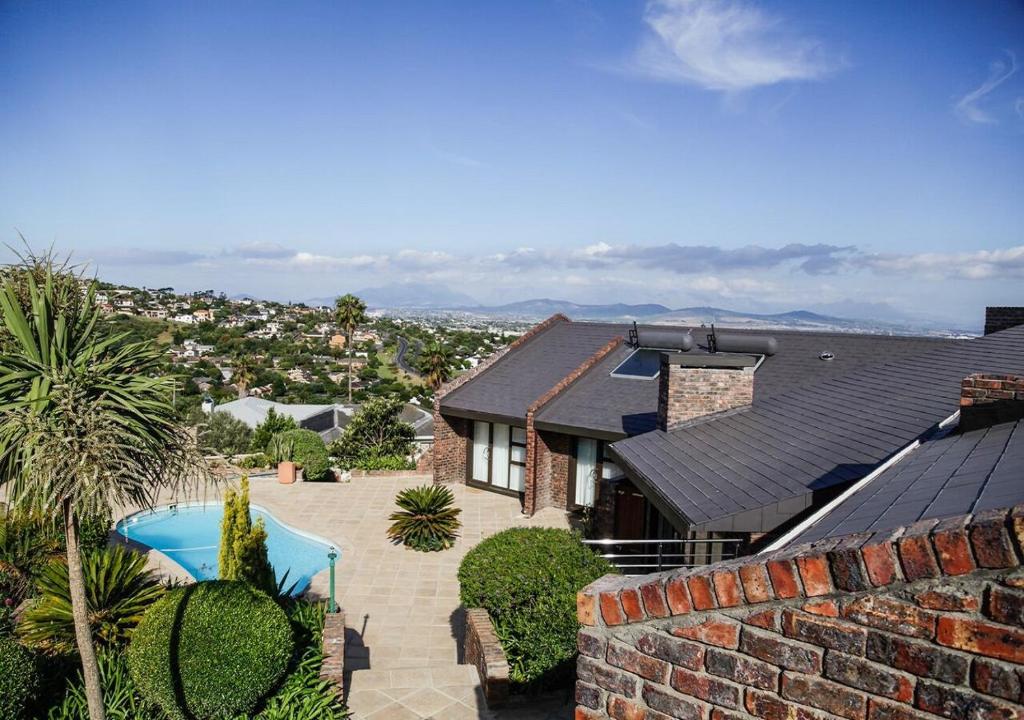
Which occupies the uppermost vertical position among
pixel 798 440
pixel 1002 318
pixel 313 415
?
pixel 1002 318

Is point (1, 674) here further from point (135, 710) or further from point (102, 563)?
point (102, 563)

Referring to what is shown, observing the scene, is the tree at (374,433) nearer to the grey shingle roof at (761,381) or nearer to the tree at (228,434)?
the tree at (228,434)

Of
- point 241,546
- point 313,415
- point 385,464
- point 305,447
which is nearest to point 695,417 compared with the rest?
point 241,546

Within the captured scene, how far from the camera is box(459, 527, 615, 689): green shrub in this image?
25.9 ft

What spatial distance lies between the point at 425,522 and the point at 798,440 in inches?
324

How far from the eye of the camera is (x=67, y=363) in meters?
5.86

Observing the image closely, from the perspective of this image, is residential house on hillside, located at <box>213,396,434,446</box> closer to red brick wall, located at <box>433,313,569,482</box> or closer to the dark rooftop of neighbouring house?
red brick wall, located at <box>433,313,569,482</box>

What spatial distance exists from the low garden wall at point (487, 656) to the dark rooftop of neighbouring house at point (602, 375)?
6291mm

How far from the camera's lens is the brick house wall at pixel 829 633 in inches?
77.7

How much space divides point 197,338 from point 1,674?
71752 millimetres

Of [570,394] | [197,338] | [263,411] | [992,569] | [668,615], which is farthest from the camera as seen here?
[197,338]

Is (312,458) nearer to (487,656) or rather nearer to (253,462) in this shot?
(253,462)

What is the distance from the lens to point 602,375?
1803cm

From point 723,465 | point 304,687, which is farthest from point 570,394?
point 304,687
